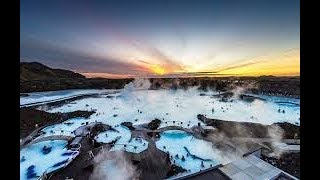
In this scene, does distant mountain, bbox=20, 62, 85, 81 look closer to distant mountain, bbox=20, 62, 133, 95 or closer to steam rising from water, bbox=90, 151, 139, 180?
distant mountain, bbox=20, 62, 133, 95

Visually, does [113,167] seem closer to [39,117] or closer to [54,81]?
[39,117]

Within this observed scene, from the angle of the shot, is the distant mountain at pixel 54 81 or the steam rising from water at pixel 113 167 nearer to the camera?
the steam rising from water at pixel 113 167

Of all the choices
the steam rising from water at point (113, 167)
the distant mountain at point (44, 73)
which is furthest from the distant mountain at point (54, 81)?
the steam rising from water at point (113, 167)

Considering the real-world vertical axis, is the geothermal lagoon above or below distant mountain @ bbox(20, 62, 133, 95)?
below

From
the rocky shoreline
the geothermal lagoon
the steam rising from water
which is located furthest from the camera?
the rocky shoreline

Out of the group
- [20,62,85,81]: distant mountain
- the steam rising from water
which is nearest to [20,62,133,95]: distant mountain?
[20,62,85,81]: distant mountain

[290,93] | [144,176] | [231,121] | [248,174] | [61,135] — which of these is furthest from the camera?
[290,93]

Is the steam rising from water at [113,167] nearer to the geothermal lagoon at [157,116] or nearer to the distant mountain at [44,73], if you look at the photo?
the geothermal lagoon at [157,116]

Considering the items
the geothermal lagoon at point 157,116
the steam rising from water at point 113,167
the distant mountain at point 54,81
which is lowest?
the steam rising from water at point 113,167
